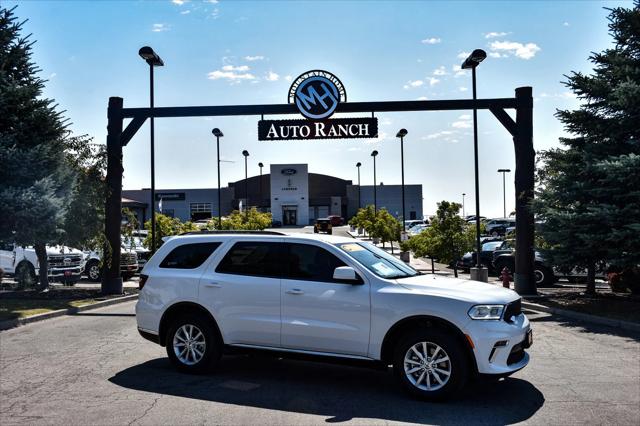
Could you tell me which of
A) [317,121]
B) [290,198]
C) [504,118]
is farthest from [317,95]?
[290,198]

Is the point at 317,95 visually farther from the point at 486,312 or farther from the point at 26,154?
the point at 486,312

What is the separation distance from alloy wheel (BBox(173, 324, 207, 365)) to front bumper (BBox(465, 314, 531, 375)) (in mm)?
3400

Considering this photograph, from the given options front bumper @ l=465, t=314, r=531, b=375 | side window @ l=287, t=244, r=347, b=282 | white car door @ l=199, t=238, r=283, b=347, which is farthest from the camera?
white car door @ l=199, t=238, r=283, b=347

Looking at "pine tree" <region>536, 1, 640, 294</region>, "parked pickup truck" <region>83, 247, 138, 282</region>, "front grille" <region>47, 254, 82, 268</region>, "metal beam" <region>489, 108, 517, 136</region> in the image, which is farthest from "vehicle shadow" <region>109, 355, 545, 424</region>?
"parked pickup truck" <region>83, 247, 138, 282</region>

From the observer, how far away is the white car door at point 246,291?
6.89 metres

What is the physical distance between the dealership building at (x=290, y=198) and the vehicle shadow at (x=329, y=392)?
7773cm

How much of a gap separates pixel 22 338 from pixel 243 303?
220 inches

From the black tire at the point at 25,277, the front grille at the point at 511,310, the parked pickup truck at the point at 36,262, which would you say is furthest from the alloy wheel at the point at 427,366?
the parked pickup truck at the point at 36,262

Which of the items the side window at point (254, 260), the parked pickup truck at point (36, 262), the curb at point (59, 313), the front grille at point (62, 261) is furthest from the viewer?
the front grille at point (62, 261)

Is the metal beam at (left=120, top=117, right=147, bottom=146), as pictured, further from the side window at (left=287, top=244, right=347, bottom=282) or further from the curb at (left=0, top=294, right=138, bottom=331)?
the side window at (left=287, top=244, right=347, bottom=282)

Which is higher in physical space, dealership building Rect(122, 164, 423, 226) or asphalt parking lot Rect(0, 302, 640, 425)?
dealership building Rect(122, 164, 423, 226)

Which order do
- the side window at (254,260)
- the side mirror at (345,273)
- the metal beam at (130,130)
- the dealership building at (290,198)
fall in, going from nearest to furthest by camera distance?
the side mirror at (345,273) → the side window at (254,260) → the metal beam at (130,130) → the dealership building at (290,198)

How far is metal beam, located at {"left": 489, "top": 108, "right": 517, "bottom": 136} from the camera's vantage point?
16234mm

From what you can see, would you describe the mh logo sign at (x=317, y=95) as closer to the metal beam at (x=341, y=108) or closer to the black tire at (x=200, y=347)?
the metal beam at (x=341, y=108)
